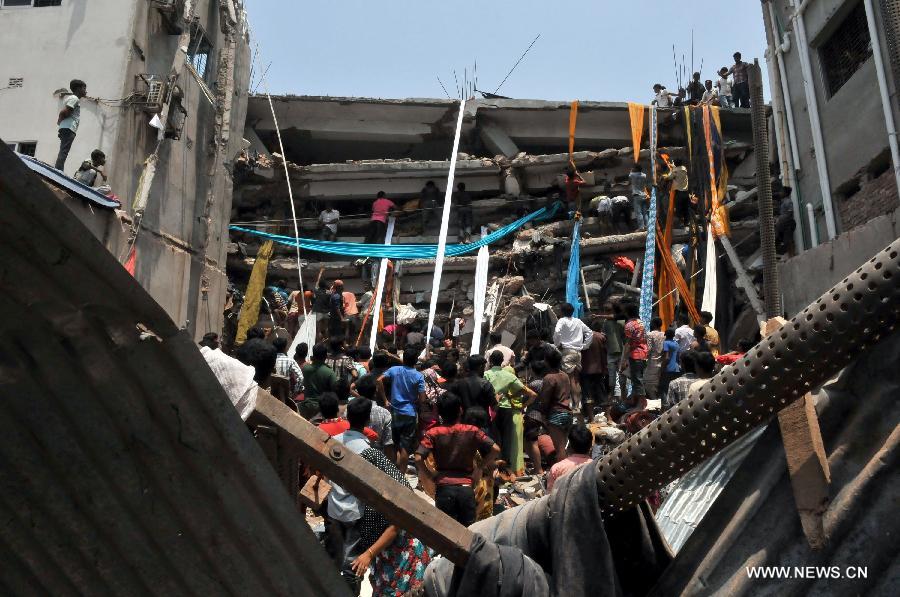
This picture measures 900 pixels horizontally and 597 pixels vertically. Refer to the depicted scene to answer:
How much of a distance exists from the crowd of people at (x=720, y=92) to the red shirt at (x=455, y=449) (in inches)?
481

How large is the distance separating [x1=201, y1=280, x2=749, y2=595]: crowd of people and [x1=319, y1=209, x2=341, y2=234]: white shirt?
14.6ft

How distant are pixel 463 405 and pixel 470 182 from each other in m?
9.97

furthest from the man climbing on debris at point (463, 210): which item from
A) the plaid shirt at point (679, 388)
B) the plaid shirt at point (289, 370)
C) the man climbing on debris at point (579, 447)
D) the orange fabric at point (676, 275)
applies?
the man climbing on debris at point (579, 447)

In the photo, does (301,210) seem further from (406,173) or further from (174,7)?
(174,7)

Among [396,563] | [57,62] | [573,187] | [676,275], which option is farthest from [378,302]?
[396,563]

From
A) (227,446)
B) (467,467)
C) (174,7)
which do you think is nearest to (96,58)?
(174,7)

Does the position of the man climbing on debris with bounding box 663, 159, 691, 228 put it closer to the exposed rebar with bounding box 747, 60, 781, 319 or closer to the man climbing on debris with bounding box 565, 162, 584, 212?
the man climbing on debris with bounding box 565, 162, 584, 212

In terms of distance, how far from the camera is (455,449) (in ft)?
14.7

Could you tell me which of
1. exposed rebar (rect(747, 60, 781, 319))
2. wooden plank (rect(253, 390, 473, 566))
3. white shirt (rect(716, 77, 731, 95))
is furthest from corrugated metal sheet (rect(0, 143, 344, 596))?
white shirt (rect(716, 77, 731, 95))

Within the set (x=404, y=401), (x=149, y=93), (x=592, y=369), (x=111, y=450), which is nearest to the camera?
(x=111, y=450)

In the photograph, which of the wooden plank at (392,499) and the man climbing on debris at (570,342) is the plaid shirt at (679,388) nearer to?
the man climbing on debris at (570,342)

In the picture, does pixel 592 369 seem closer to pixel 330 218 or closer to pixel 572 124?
pixel 572 124

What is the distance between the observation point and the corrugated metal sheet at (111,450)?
1.34m

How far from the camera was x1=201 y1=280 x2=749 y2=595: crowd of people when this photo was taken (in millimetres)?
3938
